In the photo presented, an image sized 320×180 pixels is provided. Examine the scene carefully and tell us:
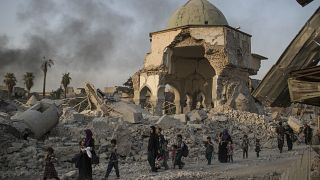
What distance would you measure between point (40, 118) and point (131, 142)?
3262 millimetres

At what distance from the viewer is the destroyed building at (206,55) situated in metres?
23.5

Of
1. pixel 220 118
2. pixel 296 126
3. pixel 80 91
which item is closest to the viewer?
pixel 220 118

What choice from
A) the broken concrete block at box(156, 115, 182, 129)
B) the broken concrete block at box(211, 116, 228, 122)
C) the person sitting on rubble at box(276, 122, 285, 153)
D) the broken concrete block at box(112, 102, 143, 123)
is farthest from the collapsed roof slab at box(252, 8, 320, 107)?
the broken concrete block at box(211, 116, 228, 122)

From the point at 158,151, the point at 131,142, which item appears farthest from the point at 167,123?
the point at 158,151

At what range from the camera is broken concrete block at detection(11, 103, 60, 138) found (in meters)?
13.4

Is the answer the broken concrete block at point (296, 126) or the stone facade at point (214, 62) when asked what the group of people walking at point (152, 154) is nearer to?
the broken concrete block at point (296, 126)

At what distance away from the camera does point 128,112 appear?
1845 centimetres

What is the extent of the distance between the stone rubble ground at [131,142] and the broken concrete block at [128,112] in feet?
0.96

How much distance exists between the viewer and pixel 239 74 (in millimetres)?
24812

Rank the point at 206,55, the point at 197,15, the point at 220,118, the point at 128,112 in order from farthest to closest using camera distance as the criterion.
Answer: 1. the point at 197,15
2. the point at 206,55
3. the point at 220,118
4. the point at 128,112

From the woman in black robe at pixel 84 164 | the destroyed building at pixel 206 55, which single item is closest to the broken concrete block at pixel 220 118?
the destroyed building at pixel 206 55

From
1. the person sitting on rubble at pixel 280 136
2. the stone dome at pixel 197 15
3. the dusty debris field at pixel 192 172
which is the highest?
the stone dome at pixel 197 15

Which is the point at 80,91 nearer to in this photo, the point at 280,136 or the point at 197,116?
the point at 197,116

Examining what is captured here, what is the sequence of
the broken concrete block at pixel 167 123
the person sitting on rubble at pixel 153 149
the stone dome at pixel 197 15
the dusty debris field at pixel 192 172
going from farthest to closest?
the stone dome at pixel 197 15, the broken concrete block at pixel 167 123, the person sitting on rubble at pixel 153 149, the dusty debris field at pixel 192 172
